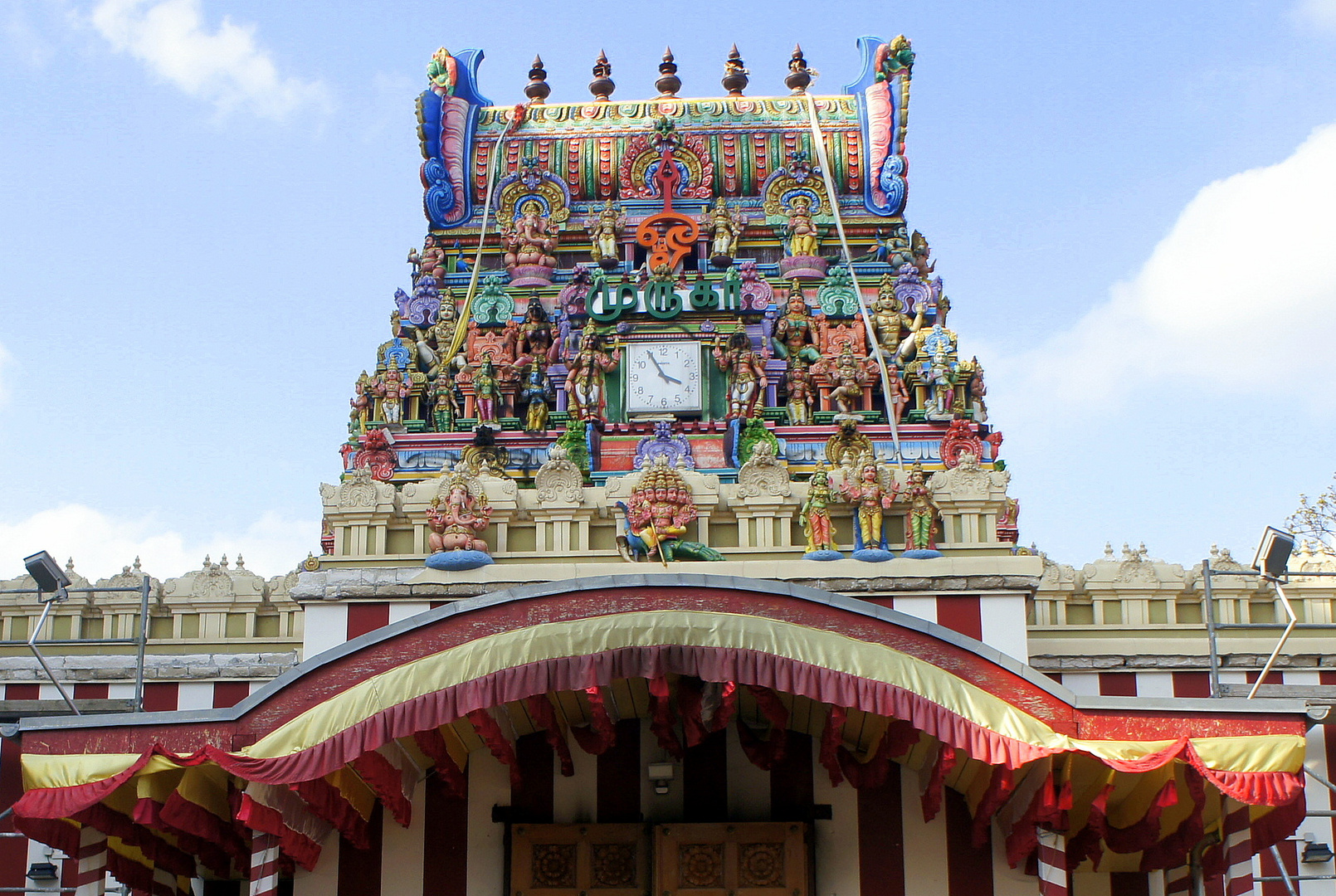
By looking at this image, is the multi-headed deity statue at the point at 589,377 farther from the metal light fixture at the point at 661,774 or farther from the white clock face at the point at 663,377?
the metal light fixture at the point at 661,774

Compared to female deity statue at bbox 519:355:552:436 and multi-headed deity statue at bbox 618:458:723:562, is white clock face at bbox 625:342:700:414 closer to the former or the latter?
female deity statue at bbox 519:355:552:436

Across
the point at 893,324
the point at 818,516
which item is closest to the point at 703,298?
the point at 893,324

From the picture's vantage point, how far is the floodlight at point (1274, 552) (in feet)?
47.1

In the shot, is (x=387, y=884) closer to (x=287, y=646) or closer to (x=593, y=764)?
(x=593, y=764)

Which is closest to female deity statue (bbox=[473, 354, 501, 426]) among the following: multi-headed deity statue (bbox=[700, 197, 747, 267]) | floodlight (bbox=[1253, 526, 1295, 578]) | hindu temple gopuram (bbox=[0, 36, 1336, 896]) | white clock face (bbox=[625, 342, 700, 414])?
hindu temple gopuram (bbox=[0, 36, 1336, 896])

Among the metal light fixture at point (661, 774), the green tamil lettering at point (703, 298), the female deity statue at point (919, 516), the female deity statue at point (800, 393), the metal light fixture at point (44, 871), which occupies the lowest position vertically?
the metal light fixture at point (44, 871)

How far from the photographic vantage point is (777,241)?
29.6m

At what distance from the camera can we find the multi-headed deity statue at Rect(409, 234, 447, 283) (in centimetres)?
2945

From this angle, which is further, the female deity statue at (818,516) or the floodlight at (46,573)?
the female deity statue at (818,516)

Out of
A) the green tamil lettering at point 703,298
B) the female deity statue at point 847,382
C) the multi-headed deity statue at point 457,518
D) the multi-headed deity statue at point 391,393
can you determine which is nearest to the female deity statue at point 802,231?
the green tamil lettering at point 703,298

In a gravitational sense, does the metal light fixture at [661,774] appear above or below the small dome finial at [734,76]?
below

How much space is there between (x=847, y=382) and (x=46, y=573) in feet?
47.2

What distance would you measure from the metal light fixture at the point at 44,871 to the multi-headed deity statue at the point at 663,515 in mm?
6754

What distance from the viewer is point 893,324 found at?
90.5ft
